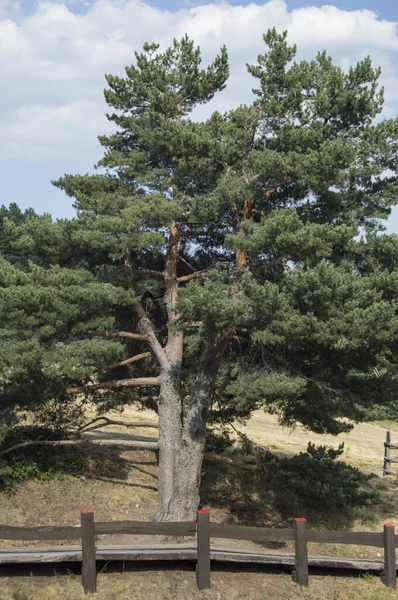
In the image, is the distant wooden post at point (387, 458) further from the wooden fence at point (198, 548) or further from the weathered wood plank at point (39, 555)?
the weathered wood plank at point (39, 555)

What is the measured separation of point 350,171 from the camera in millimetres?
14117

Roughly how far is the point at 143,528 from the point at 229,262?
26.3 feet

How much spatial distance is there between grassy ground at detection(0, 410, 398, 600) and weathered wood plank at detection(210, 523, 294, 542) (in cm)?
110

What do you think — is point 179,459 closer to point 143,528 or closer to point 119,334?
point 119,334

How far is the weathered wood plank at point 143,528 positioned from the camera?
10.2 meters

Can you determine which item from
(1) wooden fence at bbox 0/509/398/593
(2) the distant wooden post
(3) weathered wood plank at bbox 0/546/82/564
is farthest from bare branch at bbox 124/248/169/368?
(2) the distant wooden post

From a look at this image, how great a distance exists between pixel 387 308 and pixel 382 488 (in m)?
12.0

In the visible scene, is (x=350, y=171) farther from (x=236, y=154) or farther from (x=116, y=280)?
(x=116, y=280)

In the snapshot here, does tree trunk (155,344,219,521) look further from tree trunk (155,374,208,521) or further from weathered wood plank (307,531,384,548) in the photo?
weathered wood plank (307,531,384,548)

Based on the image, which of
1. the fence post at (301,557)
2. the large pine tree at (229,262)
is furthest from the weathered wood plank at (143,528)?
the large pine tree at (229,262)

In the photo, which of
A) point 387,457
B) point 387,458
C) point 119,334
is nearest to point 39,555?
point 119,334

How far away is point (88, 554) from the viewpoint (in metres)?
10.2

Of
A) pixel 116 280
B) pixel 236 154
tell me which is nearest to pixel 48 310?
pixel 116 280

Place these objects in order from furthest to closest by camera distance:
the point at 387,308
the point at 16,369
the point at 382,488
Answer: the point at 382,488 < the point at 16,369 < the point at 387,308
